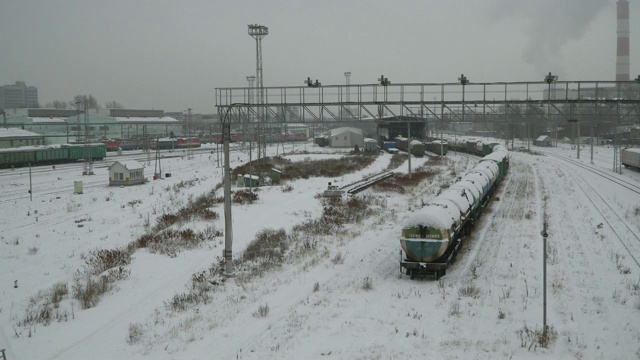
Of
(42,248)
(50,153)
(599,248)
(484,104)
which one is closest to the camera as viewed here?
(599,248)

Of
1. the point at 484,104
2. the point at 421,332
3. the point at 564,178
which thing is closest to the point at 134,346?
the point at 421,332

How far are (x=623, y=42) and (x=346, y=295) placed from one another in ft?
421

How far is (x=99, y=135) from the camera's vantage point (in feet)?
448

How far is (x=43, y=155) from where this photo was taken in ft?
233

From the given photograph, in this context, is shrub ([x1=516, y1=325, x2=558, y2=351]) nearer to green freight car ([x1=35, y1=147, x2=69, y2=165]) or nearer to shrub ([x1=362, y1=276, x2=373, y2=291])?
shrub ([x1=362, y1=276, x2=373, y2=291])

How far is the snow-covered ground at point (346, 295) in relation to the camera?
11906 mm

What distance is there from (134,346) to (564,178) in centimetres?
4299

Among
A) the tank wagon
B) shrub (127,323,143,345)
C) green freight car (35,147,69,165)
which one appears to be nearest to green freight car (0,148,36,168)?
green freight car (35,147,69,165)

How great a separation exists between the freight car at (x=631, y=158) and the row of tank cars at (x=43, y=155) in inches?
2332

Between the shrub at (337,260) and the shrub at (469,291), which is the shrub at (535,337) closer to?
the shrub at (469,291)

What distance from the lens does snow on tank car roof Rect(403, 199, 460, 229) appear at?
56.0 feet

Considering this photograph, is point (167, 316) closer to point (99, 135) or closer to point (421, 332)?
point (421, 332)

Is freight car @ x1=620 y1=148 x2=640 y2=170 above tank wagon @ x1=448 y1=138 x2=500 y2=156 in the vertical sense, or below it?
below

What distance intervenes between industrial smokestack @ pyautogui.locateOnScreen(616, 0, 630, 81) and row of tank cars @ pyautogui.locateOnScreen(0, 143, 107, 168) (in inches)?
4354
